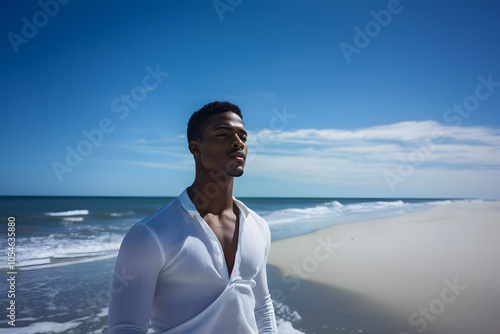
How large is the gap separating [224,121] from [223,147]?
131 millimetres

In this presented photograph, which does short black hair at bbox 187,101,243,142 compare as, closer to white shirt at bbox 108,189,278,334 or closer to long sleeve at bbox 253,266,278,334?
white shirt at bbox 108,189,278,334

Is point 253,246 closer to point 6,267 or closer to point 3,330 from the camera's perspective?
point 3,330

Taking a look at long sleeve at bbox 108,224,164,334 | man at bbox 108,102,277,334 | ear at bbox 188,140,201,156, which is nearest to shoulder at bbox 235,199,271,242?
man at bbox 108,102,277,334

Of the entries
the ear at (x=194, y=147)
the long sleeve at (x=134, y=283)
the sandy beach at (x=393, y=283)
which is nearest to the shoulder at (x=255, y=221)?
the ear at (x=194, y=147)

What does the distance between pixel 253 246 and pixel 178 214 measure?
411 millimetres

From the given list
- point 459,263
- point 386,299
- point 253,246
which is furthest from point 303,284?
point 253,246

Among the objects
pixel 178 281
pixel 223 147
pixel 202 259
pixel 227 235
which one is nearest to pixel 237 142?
pixel 223 147

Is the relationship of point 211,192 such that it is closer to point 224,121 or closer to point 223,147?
point 223,147

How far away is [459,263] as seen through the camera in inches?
305

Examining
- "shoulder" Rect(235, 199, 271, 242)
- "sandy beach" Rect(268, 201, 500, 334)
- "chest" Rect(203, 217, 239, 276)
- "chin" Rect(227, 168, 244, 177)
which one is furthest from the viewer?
"sandy beach" Rect(268, 201, 500, 334)

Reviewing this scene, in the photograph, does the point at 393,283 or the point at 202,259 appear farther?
the point at 393,283

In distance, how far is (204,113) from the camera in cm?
175

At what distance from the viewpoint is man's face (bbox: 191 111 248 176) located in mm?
1650

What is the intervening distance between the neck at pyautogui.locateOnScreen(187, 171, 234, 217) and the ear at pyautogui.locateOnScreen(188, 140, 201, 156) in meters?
0.11
